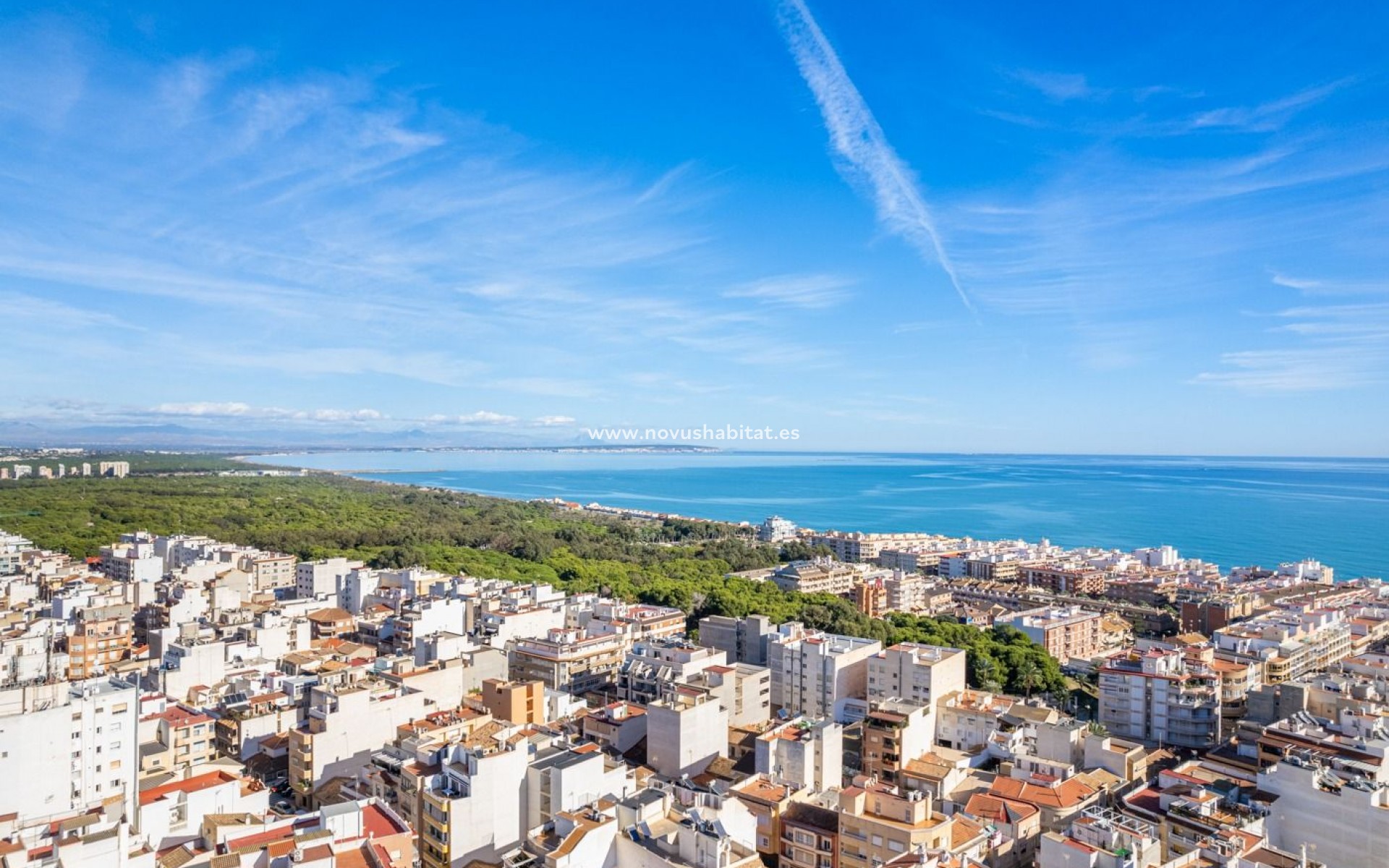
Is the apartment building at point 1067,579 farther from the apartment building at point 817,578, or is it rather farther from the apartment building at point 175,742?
the apartment building at point 175,742

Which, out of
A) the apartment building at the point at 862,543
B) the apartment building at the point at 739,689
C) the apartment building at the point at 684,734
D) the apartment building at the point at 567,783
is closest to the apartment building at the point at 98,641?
the apartment building at the point at 567,783

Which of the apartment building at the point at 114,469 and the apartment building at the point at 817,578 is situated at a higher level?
the apartment building at the point at 114,469

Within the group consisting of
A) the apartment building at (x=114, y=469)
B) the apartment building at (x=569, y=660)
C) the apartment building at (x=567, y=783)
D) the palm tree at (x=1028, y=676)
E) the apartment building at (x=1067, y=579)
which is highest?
the apartment building at (x=114, y=469)

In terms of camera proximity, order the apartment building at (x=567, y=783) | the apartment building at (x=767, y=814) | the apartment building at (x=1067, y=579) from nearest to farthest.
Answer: the apartment building at (x=567, y=783) < the apartment building at (x=767, y=814) < the apartment building at (x=1067, y=579)

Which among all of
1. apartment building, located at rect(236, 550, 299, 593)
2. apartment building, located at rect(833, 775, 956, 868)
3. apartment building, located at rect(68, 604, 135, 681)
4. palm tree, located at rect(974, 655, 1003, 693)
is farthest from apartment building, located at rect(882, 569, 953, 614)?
apartment building, located at rect(68, 604, 135, 681)

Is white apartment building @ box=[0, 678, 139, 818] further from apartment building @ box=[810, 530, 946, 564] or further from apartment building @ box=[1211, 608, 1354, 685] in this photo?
apartment building @ box=[810, 530, 946, 564]

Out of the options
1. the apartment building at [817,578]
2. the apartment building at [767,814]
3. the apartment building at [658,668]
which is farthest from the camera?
the apartment building at [817,578]

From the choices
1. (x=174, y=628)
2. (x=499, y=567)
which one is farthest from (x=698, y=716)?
(x=499, y=567)
